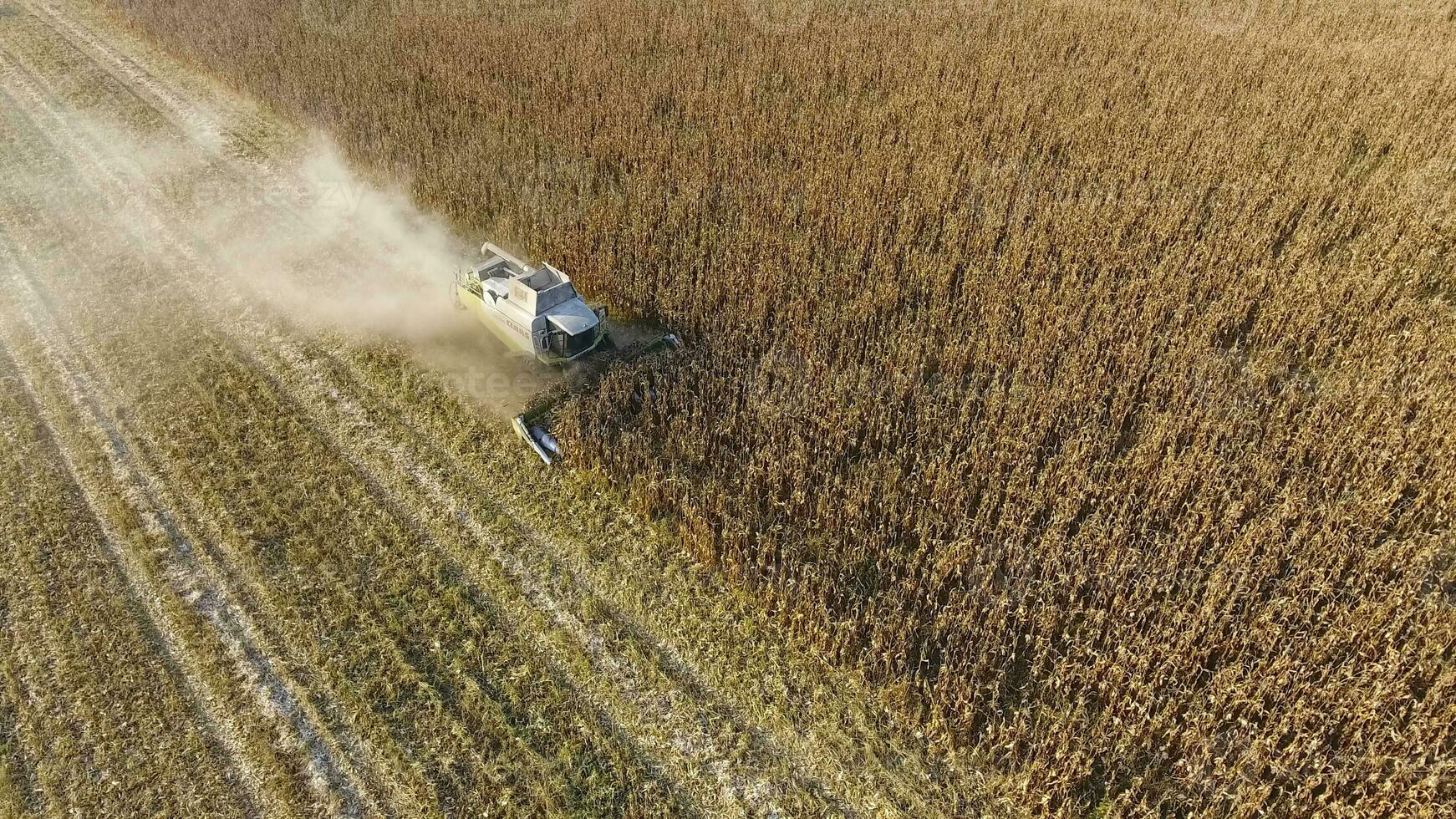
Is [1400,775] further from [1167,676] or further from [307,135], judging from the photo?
[307,135]

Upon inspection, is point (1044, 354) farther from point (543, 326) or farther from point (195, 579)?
point (195, 579)

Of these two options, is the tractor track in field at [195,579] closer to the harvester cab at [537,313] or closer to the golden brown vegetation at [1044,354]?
the golden brown vegetation at [1044,354]

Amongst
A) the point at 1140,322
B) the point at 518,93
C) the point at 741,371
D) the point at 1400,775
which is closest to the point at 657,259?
the point at 741,371

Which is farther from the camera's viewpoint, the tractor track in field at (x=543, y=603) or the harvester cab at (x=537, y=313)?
the harvester cab at (x=537, y=313)

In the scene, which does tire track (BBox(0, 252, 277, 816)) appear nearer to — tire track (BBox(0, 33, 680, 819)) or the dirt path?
the dirt path

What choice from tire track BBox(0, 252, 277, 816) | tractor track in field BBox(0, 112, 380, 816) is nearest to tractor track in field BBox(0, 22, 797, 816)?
A: tractor track in field BBox(0, 112, 380, 816)

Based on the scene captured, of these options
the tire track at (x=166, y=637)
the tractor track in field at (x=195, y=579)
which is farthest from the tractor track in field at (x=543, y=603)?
the tire track at (x=166, y=637)

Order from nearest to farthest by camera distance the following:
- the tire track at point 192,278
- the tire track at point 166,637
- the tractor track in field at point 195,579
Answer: the tire track at point 166,637 → the tractor track in field at point 195,579 → the tire track at point 192,278
